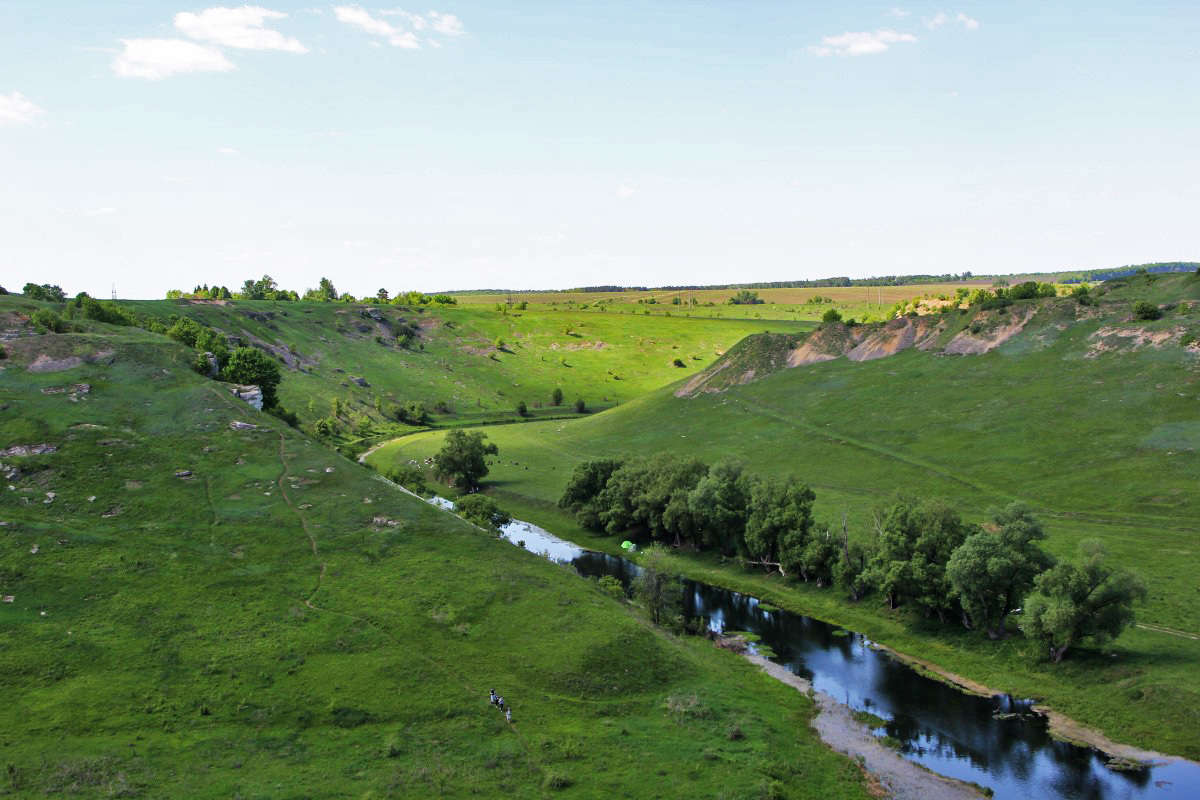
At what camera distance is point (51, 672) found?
57.6m

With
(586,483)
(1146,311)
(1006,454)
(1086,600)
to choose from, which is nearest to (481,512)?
(586,483)

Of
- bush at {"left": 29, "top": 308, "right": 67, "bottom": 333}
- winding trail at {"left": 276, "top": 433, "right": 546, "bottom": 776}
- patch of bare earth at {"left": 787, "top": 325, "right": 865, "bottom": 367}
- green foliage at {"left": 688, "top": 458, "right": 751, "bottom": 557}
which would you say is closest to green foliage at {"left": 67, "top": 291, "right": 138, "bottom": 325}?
bush at {"left": 29, "top": 308, "right": 67, "bottom": 333}

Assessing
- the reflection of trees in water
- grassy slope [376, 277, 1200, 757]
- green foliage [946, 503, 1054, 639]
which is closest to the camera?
the reflection of trees in water

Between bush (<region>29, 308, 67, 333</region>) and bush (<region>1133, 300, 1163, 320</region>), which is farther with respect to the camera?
bush (<region>1133, 300, 1163, 320</region>)

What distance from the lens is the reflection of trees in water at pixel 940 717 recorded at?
178 ft

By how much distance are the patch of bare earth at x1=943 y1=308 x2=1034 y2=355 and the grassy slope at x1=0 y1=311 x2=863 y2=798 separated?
107m

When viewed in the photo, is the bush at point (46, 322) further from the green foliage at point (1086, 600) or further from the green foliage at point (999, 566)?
the green foliage at point (1086, 600)


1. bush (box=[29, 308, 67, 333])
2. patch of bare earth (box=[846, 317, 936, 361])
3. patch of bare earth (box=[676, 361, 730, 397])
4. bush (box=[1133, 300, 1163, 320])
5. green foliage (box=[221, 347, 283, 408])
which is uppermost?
bush (box=[1133, 300, 1163, 320])

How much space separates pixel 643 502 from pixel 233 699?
67.5 meters

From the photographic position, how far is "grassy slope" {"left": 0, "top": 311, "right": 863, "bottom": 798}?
5094 cm

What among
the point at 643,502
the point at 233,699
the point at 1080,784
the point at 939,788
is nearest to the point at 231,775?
the point at 233,699

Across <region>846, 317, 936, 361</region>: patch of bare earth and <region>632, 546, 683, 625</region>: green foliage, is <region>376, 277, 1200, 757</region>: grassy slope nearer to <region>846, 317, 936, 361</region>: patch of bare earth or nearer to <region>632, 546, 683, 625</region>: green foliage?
<region>846, 317, 936, 361</region>: patch of bare earth

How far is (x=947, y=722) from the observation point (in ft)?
209

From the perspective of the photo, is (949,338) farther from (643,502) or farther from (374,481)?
(374,481)
